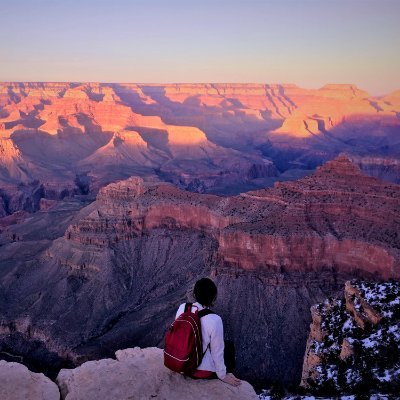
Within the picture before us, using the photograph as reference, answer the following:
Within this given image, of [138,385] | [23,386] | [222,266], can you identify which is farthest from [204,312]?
[222,266]

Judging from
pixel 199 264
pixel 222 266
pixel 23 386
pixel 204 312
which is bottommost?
pixel 199 264

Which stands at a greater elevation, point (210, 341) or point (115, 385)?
point (210, 341)

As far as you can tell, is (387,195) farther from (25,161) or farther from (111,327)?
(25,161)

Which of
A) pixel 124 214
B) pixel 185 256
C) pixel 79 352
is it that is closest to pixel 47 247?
pixel 124 214

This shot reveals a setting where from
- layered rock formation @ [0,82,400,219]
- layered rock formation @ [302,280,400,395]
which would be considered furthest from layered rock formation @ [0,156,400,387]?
layered rock formation @ [0,82,400,219]

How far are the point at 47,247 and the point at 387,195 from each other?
39.5m

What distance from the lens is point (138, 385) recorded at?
1172 centimetres

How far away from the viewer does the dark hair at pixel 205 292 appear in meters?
11.8

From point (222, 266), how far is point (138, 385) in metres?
36.0

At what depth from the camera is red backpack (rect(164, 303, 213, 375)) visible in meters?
11.5

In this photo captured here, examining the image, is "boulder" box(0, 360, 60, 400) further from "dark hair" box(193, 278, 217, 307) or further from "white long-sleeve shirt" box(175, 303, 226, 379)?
"dark hair" box(193, 278, 217, 307)

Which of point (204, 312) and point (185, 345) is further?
point (204, 312)

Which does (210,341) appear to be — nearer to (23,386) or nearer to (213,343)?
(213,343)

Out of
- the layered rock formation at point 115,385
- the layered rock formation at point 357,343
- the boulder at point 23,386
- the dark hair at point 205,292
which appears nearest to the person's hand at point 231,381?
the layered rock formation at point 115,385
